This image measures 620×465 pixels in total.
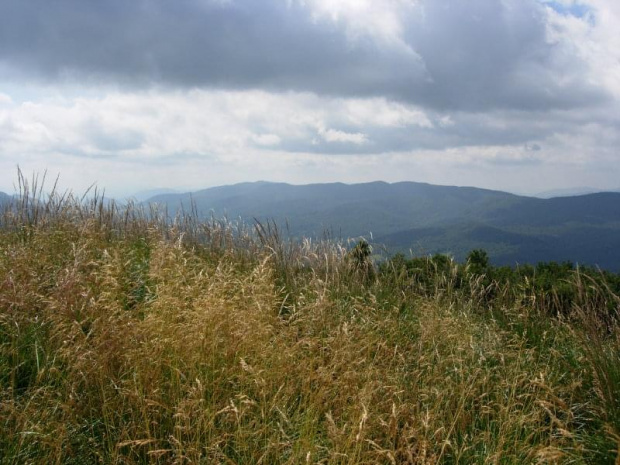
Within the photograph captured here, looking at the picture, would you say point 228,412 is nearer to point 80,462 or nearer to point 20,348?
point 80,462

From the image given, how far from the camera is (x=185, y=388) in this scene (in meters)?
3.78

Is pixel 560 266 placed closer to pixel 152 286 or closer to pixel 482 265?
pixel 482 265

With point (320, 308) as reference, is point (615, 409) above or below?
below

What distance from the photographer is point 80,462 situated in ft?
10.4

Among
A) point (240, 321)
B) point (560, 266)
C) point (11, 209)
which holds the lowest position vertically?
point (560, 266)

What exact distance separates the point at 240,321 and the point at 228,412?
3.49 ft

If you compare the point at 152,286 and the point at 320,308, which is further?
the point at 152,286

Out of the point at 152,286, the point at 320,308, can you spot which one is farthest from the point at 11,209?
the point at 320,308

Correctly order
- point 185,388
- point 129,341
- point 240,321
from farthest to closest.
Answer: point 240,321 → point 129,341 → point 185,388

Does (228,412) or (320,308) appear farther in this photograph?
(320,308)

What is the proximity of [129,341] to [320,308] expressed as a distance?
7.07 feet

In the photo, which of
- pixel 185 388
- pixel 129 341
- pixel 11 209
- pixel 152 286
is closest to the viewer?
pixel 185 388

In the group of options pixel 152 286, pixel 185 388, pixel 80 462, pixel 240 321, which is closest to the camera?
pixel 80 462

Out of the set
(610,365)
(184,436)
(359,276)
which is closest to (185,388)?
(184,436)
